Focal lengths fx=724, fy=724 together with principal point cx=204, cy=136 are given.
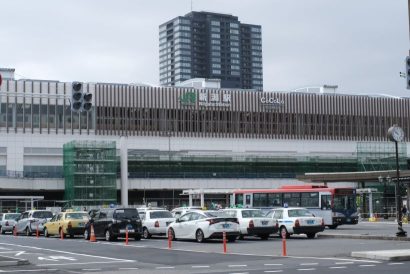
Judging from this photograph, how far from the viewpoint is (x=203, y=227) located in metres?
32.9

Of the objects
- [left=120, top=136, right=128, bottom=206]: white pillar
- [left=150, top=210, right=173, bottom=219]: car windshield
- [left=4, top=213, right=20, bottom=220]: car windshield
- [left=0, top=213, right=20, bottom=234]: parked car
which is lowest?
[left=0, top=213, right=20, bottom=234]: parked car

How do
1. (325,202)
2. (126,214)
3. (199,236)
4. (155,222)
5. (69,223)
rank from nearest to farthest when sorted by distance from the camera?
(199,236) < (126,214) < (155,222) < (69,223) < (325,202)

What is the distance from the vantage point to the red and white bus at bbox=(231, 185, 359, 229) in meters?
46.6

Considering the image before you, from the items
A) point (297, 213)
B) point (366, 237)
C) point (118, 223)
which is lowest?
point (366, 237)

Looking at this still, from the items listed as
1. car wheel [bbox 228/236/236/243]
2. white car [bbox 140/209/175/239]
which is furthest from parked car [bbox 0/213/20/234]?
car wheel [bbox 228/236/236/243]

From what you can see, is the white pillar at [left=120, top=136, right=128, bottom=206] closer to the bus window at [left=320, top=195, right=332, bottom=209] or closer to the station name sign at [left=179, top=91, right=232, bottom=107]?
the station name sign at [left=179, top=91, right=232, bottom=107]

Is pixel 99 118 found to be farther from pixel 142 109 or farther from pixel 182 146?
pixel 182 146

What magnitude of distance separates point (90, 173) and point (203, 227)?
2085 inches

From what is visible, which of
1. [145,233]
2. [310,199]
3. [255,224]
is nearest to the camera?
[255,224]

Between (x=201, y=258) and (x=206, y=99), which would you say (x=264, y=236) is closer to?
(x=201, y=258)

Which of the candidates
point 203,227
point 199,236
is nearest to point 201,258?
point 203,227

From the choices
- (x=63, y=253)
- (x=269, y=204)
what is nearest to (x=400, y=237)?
(x=63, y=253)

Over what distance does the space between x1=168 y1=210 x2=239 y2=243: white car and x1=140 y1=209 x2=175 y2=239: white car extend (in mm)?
3050

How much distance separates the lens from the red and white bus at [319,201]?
46594mm
